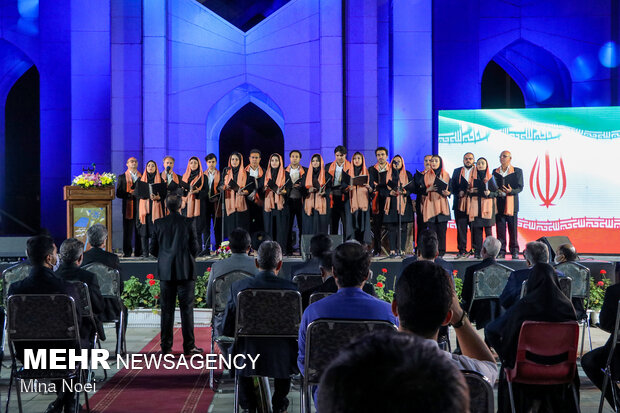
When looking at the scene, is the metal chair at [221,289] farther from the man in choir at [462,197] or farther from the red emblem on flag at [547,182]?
the red emblem on flag at [547,182]

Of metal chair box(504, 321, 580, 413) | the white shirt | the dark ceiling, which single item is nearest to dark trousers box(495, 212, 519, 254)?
metal chair box(504, 321, 580, 413)

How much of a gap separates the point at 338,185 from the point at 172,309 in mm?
4076

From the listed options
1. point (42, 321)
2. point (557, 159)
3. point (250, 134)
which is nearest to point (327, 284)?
point (42, 321)

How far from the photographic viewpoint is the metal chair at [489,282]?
6.33 meters

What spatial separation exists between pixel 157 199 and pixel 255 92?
4.53 meters

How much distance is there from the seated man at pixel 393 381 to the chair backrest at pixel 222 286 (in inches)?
176

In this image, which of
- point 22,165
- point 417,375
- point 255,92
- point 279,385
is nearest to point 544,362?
point 279,385

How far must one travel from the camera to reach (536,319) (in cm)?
411

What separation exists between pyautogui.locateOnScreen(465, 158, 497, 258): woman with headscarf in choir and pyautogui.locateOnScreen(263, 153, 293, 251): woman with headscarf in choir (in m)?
2.54

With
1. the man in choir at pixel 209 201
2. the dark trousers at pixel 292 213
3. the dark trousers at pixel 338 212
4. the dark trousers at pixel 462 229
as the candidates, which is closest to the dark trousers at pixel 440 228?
the dark trousers at pixel 462 229

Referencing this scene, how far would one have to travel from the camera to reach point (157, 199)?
10273mm

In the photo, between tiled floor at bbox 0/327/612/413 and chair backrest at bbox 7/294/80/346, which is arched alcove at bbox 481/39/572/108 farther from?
chair backrest at bbox 7/294/80/346

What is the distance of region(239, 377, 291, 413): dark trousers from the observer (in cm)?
456

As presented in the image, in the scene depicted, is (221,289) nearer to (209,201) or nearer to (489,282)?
(489,282)
